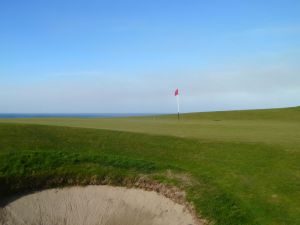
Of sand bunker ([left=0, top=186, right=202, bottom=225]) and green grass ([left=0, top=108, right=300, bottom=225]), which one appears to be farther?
green grass ([left=0, top=108, right=300, bottom=225])

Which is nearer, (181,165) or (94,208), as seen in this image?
(94,208)

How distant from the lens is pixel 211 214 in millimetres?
10594

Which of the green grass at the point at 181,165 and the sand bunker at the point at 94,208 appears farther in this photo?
the green grass at the point at 181,165

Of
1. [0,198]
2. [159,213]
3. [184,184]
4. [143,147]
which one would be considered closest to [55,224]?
[0,198]

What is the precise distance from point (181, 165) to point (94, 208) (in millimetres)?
4040

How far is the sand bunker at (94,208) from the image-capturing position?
420 inches

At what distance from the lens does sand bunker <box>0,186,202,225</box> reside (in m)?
10.7

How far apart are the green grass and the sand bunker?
1.74 feet

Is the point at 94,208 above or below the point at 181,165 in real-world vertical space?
below

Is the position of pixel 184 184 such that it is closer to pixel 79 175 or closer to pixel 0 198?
pixel 79 175

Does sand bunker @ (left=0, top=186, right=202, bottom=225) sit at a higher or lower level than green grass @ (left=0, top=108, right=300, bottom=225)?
lower

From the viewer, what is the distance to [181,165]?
45.4ft

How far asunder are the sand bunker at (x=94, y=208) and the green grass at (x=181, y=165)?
530mm

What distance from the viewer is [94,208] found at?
1122 centimetres
